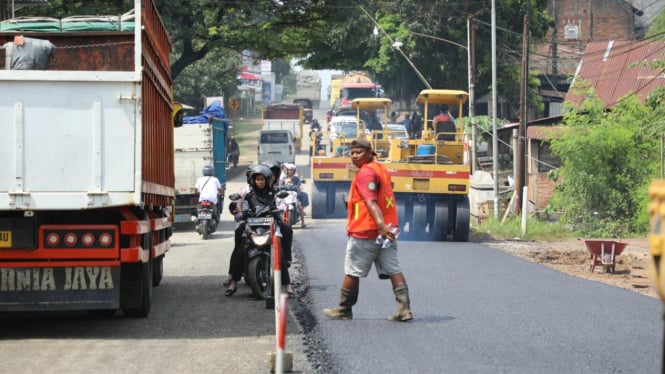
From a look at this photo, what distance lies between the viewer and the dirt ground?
1521 centimetres

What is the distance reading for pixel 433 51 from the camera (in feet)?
163

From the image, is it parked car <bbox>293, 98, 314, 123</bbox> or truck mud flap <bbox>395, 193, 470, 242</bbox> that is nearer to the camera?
truck mud flap <bbox>395, 193, 470, 242</bbox>

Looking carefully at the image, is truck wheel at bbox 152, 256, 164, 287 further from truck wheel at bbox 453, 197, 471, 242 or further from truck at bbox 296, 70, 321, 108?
truck at bbox 296, 70, 321, 108

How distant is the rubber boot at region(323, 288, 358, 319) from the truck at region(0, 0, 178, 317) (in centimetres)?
191

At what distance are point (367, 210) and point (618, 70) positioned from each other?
111ft

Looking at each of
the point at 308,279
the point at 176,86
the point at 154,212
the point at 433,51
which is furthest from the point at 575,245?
the point at 176,86

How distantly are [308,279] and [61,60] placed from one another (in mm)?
4685

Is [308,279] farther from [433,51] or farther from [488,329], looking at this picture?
[433,51]

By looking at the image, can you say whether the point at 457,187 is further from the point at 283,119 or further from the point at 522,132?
the point at 283,119

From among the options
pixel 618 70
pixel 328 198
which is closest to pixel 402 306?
pixel 328 198

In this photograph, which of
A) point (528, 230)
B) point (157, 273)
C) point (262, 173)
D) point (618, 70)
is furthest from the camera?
point (618, 70)

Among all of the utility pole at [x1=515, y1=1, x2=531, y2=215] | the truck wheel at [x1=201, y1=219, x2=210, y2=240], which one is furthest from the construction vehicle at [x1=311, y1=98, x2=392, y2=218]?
the utility pole at [x1=515, y1=1, x2=531, y2=215]

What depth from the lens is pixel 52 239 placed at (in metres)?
9.30

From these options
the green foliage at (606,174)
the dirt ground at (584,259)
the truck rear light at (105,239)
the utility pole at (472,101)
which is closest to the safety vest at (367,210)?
the truck rear light at (105,239)
